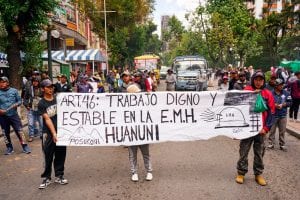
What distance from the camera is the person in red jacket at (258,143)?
609 centimetres

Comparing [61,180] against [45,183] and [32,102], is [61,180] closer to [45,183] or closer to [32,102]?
[45,183]

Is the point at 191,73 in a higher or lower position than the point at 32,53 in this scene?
lower

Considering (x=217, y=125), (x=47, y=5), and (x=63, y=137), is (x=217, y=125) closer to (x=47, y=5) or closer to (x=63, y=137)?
(x=63, y=137)

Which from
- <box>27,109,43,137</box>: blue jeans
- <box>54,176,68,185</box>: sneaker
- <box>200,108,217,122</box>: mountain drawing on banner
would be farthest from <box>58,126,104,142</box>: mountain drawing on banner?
<box>27,109,43,137</box>: blue jeans

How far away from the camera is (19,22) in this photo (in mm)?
16078

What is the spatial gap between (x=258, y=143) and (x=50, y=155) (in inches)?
135

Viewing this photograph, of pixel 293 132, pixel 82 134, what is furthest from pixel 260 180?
pixel 293 132

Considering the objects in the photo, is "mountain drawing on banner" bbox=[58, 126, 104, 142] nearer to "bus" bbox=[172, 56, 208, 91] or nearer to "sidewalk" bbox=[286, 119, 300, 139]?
"sidewalk" bbox=[286, 119, 300, 139]

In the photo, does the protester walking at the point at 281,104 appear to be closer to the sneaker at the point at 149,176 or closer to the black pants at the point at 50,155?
the sneaker at the point at 149,176

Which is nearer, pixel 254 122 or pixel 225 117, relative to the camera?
pixel 254 122

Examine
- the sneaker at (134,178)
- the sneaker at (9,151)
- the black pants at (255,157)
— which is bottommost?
the sneaker at (9,151)

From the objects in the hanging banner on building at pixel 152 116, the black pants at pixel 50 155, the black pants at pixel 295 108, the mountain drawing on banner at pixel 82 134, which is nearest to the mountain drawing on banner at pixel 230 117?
the hanging banner on building at pixel 152 116

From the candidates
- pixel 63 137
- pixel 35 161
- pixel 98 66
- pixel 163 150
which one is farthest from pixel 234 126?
pixel 98 66

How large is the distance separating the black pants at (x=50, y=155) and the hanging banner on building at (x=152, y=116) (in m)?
0.33
